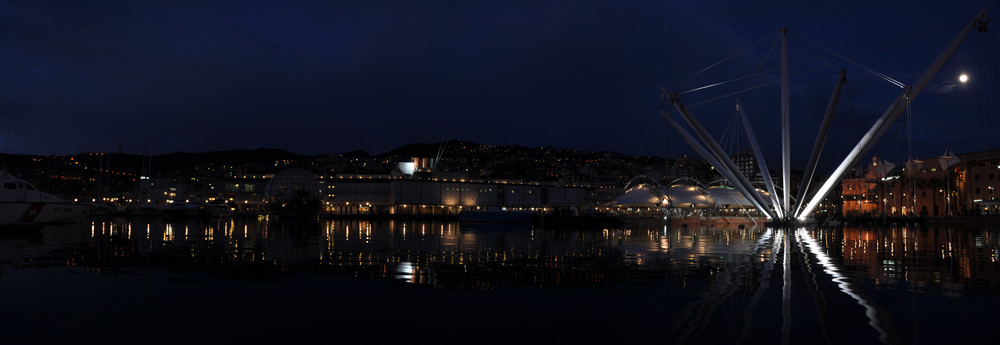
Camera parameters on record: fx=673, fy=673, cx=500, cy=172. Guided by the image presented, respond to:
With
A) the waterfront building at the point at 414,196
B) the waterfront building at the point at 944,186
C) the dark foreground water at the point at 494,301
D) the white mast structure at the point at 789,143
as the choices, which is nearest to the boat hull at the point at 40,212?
the dark foreground water at the point at 494,301

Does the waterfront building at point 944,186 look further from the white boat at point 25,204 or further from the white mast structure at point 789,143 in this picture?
the white boat at point 25,204

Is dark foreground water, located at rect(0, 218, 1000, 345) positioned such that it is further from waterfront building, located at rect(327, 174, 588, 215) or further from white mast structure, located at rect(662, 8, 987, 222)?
waterfront building, located at rect(327, 174, 588, 215)

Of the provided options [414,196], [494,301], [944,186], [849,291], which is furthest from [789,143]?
[414,196]

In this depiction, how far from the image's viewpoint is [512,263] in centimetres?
1877

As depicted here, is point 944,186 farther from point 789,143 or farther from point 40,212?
point 40,212

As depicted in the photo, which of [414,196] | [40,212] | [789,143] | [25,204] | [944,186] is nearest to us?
[25,204]

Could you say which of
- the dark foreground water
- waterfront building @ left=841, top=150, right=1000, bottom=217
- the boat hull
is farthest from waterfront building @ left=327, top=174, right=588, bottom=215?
the dark foreground water

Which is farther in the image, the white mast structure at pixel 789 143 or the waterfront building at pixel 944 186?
the waterfront building at pixel 944 186

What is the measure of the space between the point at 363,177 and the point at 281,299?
145 metres

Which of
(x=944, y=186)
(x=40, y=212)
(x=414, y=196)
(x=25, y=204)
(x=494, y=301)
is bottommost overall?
(x=494, y=301)

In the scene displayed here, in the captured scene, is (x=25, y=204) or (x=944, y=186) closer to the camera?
(x=25, y=204)

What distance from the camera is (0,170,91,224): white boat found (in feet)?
136

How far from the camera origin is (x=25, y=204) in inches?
1673

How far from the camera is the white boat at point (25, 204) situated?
4159 centimetres
